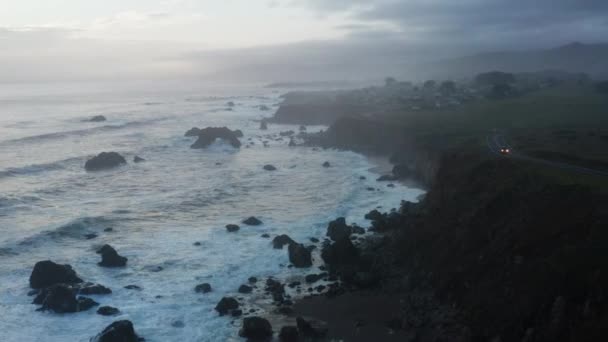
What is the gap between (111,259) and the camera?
3431 cm

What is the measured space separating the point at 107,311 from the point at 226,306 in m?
5.94

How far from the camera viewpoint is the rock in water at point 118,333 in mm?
24688

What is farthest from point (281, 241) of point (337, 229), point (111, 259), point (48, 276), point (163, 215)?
point (48, 276)

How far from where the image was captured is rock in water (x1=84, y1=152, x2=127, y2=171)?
63500 millimetres

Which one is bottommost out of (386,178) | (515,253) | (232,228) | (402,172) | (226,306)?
(226,306)

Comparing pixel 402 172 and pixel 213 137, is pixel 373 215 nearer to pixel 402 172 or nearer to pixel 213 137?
pixel 402 172

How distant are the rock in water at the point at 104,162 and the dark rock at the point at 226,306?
40.2 meters

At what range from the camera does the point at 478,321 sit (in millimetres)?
23734

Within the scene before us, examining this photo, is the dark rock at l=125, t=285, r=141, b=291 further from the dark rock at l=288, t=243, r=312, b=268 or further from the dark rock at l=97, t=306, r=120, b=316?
the dark rock at l=288, t=243, r=312, b=268

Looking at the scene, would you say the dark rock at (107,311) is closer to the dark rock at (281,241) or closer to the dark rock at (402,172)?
the dark rock at (281,241)

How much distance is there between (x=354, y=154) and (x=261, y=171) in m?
15.7

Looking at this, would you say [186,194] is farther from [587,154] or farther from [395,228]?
[587,154]

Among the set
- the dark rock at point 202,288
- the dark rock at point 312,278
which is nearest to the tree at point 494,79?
the dark rock at point 312,278

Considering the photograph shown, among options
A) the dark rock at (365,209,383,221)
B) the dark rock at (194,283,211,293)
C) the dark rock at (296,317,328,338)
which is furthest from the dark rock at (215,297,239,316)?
the dark rock at (365,209,383,221)
